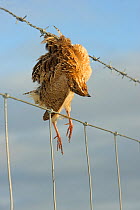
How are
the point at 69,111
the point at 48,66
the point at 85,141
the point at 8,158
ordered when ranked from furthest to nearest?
the point at 69,111
the point at 48,66
the point at 85,141
the point at 8,158

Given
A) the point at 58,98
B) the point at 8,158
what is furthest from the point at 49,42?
the point at 8,158

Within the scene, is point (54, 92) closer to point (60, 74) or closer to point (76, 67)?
point (60, 74)

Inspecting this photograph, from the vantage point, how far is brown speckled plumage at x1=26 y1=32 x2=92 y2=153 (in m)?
5.90

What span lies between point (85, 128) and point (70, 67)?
1.97 meters

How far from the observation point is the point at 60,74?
5910mm

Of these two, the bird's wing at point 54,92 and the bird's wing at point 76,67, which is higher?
the bird's wing at point 76,67

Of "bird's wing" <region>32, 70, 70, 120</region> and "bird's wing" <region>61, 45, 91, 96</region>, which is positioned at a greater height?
"bird's wing" <region>61, 45, 91, 96</region>

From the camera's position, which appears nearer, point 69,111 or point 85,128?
point 85,128

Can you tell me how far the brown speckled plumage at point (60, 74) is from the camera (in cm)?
590

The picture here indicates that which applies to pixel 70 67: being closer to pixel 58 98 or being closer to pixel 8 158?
pixel 58 98

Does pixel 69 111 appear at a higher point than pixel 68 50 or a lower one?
lower

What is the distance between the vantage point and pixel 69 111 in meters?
6.29

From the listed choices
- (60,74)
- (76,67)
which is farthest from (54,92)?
(76,67)

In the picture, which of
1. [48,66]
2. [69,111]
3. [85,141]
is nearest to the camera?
[85,141]
